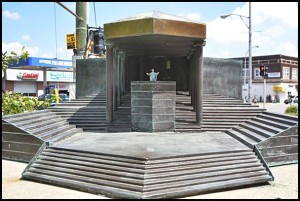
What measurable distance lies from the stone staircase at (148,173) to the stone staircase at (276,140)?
1.04 meters

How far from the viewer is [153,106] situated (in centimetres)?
1389

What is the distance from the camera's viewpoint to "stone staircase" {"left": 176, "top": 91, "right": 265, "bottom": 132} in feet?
47.1

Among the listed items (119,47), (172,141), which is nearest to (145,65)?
(119,47)

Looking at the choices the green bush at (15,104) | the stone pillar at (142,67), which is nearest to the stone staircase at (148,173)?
the green bush at (15,104)

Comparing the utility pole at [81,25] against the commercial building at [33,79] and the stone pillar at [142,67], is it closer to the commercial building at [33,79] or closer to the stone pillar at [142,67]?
the stone pillar at [142,67]

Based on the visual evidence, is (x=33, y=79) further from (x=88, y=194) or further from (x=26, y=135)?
(x=88, y=194)

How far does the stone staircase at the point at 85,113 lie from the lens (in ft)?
48.0

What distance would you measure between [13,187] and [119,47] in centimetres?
969

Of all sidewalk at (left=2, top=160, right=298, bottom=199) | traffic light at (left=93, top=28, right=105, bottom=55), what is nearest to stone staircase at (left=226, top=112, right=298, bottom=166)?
sidewalk at (left=2, top=160, right=298, bottom=199)

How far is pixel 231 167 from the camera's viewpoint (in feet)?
29.9

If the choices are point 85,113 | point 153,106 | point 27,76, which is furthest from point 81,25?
point 27,76

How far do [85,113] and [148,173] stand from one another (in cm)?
817

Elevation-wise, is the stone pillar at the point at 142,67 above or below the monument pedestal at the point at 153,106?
above

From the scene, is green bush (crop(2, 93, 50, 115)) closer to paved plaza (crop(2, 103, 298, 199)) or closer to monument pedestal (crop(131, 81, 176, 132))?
monument pedestal (crop(131, 81, 176, 132))
